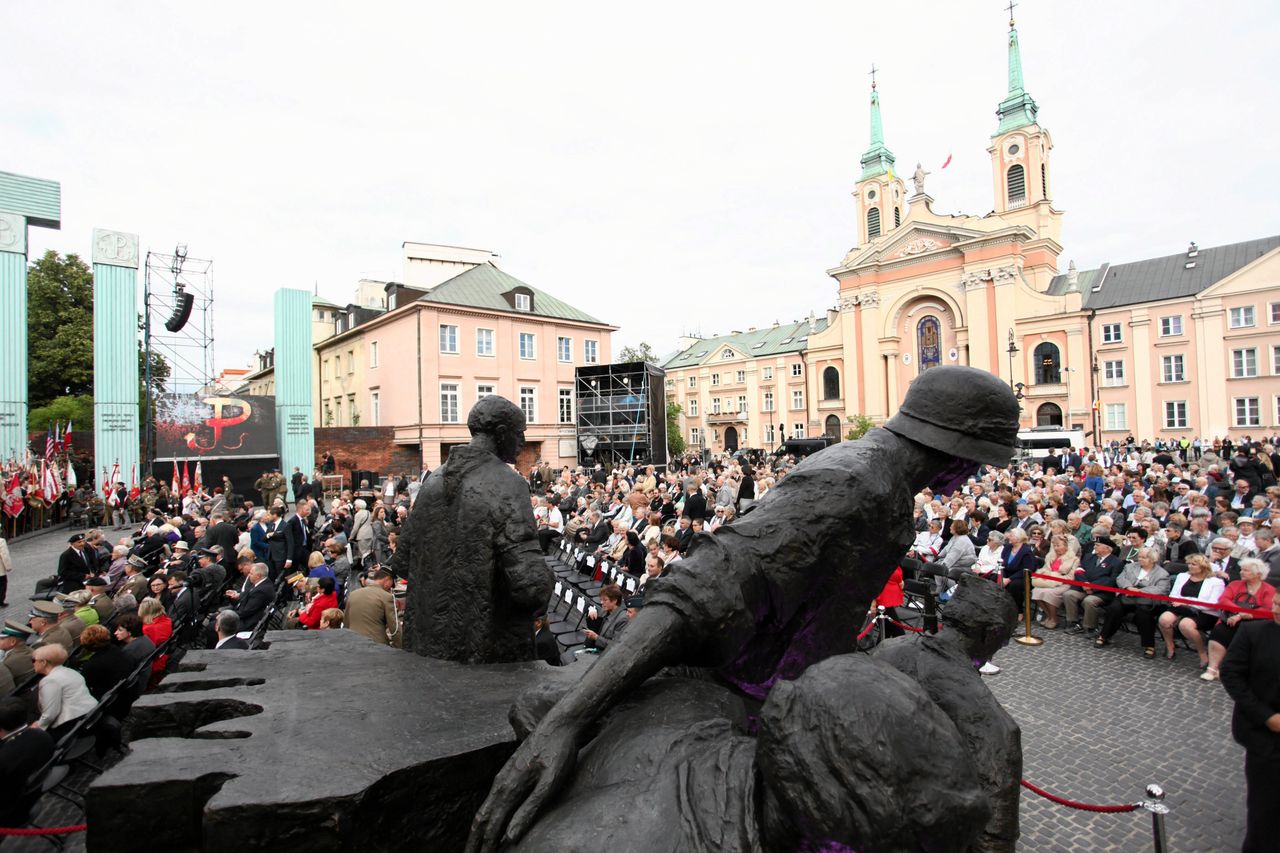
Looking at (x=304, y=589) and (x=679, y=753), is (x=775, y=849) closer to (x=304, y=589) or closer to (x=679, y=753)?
(x=679, y=753)

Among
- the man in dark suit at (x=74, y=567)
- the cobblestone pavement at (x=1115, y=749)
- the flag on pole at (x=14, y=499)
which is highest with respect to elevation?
the flag on pole at (x=14, y=499)

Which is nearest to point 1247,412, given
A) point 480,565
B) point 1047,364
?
point 1047,364

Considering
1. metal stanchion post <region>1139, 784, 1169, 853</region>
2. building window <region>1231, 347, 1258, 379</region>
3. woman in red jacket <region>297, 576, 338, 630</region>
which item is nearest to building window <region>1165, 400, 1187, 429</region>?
building window <region>1231, 347, 1258, 379</region>

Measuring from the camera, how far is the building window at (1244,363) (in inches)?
1437

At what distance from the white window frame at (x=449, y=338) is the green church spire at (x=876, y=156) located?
44.1 meters

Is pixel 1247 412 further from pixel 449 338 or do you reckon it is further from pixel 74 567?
pixel 74 567

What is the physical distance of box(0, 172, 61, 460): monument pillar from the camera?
2008 centimetres

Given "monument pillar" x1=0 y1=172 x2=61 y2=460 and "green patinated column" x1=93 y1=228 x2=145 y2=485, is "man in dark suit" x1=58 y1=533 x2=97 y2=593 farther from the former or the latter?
"monument pillar" x1=0 y1=172 x2=61 y2=460

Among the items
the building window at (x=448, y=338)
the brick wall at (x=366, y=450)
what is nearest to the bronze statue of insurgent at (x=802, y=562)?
the brick wall at (x=366, y=450)

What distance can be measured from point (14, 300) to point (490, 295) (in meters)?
18.2

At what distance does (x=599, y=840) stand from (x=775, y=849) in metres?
0.27

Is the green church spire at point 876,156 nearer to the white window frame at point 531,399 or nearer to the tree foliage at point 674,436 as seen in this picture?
the tree foliage at point 674,436

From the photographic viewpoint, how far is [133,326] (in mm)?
21359

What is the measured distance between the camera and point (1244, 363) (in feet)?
121
